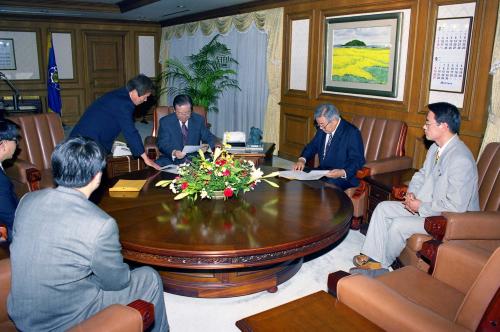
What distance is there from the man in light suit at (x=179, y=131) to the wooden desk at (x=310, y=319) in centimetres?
251

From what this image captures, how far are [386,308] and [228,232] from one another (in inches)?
37.8

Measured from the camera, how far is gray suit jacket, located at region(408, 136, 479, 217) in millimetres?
2650

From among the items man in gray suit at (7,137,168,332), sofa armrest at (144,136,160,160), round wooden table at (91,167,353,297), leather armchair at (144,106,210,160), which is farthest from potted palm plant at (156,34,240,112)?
man in gray suit at (7,137,168,332)

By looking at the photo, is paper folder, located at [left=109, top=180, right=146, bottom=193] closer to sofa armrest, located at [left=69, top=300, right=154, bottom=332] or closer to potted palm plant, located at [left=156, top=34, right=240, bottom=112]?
sofa armrest, located at [left=69, top=300, right=154, bottom=332]

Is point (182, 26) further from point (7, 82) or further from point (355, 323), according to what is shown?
point (355, 323)

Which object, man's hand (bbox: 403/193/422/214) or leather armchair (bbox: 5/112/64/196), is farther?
leather armchair (bbox: 5/112/64/196)

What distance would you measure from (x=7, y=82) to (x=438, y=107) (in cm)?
858

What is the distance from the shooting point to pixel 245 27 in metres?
7.20

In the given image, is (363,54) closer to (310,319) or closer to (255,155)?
(255,155)

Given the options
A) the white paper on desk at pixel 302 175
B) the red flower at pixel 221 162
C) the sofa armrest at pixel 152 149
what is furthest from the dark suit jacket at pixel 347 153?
the sofa armrest at pixel 152 149

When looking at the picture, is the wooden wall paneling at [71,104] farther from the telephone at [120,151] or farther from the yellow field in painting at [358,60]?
the yellow field in painting at [358,60]

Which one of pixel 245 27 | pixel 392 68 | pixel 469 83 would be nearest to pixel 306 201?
pixel 469 83

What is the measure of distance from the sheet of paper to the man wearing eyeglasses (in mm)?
634

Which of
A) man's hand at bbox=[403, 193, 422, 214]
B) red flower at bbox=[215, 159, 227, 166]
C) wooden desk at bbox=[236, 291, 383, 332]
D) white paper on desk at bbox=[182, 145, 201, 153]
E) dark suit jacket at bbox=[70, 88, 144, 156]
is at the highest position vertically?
dark suit jacket at bbox=[70, 88, 144, 156]
